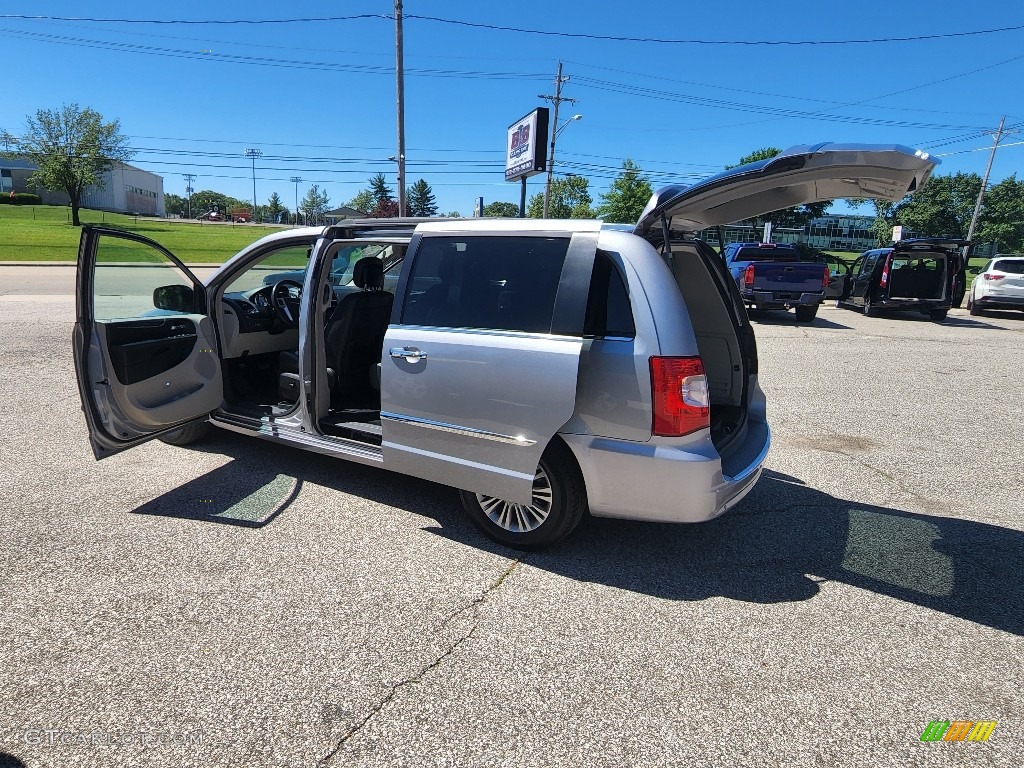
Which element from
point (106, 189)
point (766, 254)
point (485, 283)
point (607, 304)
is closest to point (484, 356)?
point (485, 283)

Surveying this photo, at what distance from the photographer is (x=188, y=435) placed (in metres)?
4.74

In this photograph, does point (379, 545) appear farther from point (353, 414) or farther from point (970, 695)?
point (970, 695)

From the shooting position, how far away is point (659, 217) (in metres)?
2.99

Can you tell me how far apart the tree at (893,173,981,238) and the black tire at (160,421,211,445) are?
87.6 m

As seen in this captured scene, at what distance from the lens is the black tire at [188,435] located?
470cm

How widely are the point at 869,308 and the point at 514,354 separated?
53.0ft

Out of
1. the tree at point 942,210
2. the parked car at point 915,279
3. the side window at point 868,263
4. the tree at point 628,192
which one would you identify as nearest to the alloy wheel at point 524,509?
the parked car at point 915,279

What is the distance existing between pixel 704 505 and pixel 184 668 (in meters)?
2.31

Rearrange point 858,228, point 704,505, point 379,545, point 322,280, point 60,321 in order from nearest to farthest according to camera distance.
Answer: point 704,505
point 379,545
point 322,280
point 60,321
point 858,228

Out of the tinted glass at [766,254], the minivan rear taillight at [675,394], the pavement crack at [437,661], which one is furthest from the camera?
the tinted glass at [766,254]

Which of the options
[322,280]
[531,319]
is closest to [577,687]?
[531,319]

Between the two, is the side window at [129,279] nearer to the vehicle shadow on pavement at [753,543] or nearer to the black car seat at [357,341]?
the black car seat at [357,341]

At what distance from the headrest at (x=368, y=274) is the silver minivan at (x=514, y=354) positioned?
0.01 m

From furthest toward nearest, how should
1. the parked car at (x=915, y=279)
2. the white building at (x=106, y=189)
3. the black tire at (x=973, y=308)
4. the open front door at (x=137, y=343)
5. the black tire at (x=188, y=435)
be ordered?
the white building at (x=106, y=189)
the black tire at (x=973, y=308)
the parked car at (x=915, y=279)
the black tire at (x=188, y=435)
the open front door at (x=137, y=343)
